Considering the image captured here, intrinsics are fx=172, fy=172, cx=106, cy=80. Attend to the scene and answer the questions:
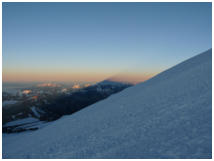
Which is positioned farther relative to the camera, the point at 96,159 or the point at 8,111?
the point at 8,111

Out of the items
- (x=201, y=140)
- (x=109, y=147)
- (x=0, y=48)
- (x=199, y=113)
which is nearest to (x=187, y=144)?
(x=201, y=140)

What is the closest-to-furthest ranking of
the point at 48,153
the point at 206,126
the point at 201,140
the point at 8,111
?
the point at 201,140, the point at 206,126, the point at 48,153, the point at 8,111

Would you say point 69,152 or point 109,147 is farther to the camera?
point 69,152

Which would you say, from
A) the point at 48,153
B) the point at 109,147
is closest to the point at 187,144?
the point at 109,147

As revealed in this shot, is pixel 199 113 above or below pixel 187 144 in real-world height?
above

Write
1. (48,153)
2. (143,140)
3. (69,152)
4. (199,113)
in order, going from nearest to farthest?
(143,140) → (199,113) → (69,152) → (48,153)

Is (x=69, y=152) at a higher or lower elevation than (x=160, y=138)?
lower

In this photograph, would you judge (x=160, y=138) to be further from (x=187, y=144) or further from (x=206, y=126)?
(x=206, y=126)

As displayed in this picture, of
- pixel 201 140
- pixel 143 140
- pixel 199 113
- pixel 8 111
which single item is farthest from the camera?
pixel 8 111

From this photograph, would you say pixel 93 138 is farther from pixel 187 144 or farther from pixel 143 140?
pixel 187 144
